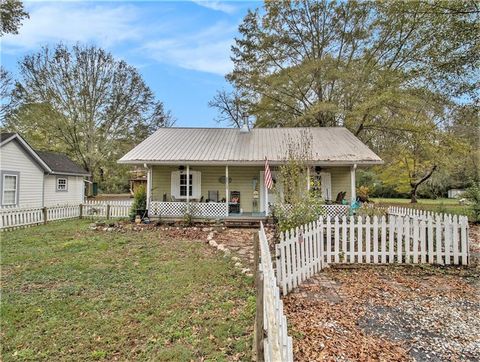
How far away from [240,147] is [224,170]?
4.78 feet

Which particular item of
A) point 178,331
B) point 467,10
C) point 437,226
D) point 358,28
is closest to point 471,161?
point 358,28

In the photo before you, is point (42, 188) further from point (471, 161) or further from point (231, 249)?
point (471, 161)

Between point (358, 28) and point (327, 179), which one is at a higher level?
point (358, 28)

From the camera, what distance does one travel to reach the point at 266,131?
1617 cm

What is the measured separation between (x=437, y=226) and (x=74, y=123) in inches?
1055

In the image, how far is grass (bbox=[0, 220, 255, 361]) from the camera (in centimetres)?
317

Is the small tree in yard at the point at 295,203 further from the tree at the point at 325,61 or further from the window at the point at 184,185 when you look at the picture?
the tree at the point at 325,61

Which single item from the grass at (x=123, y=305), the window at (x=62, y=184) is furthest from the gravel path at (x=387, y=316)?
the window at (x=62, y=184)

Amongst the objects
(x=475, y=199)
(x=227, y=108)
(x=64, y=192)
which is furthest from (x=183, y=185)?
(x=227, y=108)

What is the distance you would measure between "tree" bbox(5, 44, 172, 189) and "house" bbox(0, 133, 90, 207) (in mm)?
5879

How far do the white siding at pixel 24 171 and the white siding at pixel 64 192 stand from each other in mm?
948

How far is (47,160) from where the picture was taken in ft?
55.3

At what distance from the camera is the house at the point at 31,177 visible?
12922 mm

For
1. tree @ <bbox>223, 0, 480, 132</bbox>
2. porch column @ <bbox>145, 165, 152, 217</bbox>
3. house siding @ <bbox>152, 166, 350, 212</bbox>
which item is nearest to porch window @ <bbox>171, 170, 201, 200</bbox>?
house siding @ <bbox>152, 166, 350, 212</bbox>
